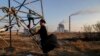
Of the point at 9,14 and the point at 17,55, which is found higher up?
the point at 9,14

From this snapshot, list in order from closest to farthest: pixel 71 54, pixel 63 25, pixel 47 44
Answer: pixel 47 44
pixel 71 54
pixel 63 25

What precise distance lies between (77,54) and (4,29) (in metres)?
4.67

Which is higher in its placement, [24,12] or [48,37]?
[24,12]

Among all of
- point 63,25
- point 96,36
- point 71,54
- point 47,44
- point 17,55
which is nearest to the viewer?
point 47,44

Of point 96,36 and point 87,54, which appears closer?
point 87,54

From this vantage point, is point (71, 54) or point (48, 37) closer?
point (48, 37)

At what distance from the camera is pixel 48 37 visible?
1355cm

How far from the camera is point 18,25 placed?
1786 cm

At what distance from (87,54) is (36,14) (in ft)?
12.9

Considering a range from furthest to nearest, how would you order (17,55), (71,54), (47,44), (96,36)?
(96,36) → (71,54) → (17,55) → (47,44)

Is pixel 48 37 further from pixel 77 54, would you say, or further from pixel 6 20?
pixel 6 20

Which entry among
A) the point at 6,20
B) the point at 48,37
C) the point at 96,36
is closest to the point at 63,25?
the point at 96,36

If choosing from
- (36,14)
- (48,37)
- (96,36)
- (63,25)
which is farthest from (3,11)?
(63,25)

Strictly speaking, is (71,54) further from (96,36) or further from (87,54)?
(96,36)
